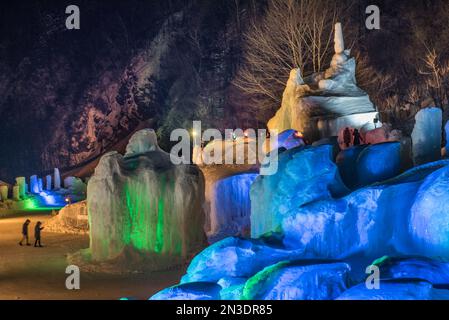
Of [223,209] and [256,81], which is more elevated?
[256,81]

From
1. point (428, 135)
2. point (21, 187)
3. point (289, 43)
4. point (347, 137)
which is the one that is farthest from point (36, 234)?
point (289, 43)

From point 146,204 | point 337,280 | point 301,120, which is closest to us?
point 337,280

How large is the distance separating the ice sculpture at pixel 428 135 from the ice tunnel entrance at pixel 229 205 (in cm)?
788

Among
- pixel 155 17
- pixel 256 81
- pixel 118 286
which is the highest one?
pixel 155 17

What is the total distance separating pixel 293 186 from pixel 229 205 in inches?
324

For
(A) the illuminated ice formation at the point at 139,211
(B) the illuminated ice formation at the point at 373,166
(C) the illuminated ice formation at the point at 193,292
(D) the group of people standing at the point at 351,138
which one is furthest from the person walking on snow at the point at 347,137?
(C) the illuminated ice formation at the point at 193,292

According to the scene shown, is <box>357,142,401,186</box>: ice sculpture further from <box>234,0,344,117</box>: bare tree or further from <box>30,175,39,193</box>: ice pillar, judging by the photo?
<box>30,175,39,193</box>: ice pillar

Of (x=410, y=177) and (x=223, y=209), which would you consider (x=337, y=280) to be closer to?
(x=410, y=177)

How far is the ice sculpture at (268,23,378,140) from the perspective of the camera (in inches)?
949

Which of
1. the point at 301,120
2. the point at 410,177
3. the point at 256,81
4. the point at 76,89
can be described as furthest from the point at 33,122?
the point at 410,177

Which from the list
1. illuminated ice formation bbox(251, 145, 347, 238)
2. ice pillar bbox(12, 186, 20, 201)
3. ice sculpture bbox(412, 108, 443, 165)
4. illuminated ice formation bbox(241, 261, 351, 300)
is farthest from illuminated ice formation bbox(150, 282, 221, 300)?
ice pillar bbox(12, 186, 20, 201)

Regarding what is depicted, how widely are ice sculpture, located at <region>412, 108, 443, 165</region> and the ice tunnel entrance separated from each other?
25.8ft
